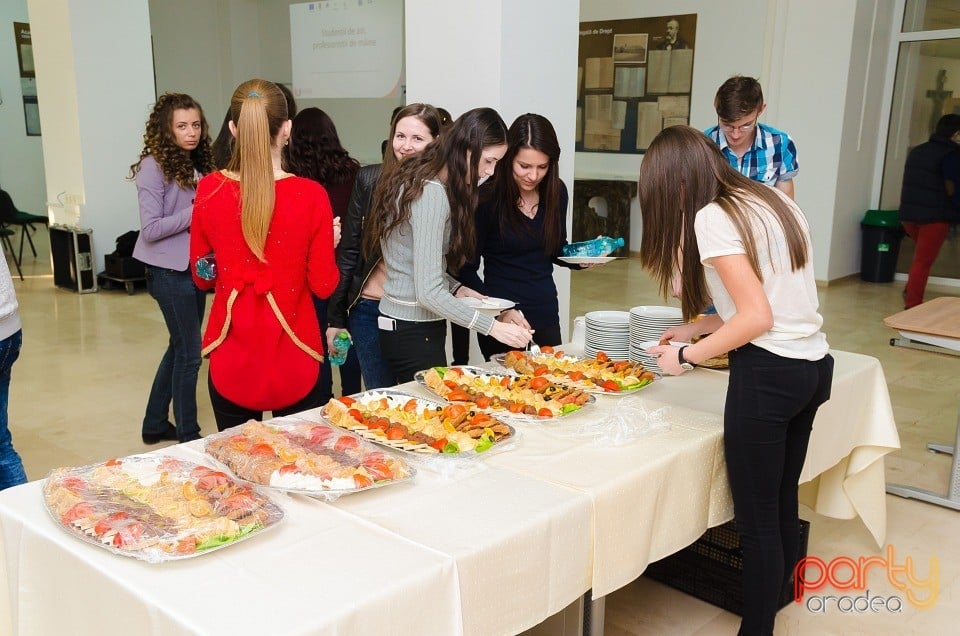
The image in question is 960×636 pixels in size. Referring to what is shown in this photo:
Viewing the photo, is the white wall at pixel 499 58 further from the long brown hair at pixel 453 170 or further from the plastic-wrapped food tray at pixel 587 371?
the plastic-wrapped food tray at pixel 587 371

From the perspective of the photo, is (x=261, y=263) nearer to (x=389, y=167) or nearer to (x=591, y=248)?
(x=389, y=167)

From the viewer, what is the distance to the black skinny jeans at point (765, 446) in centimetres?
191

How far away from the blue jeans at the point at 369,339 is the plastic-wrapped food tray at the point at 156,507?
111 cm

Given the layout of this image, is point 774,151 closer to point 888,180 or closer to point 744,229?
point 744,229

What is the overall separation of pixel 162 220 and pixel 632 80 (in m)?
6.73

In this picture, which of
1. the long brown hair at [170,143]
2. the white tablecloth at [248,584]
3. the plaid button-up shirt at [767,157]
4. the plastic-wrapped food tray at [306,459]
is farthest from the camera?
the long brown hair at [170,143]

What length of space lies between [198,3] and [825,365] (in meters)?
10.8

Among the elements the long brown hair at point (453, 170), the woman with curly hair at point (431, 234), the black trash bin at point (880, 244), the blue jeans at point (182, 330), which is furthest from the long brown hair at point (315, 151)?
the black trash bin at point (880, 244)

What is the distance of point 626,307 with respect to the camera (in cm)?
677

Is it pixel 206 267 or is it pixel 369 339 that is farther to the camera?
pixel 369 339

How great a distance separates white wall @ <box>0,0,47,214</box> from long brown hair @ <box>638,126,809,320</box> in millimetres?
11221

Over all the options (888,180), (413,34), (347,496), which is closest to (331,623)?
(347,496)

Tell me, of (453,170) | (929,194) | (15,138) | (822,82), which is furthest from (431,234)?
(15,138)

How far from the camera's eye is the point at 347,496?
161cm
